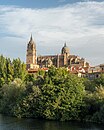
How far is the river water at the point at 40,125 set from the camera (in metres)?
35.9

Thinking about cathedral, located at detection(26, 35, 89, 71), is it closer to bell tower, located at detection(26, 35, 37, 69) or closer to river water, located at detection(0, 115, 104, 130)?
bell tower, located at detection(26, 35, 37, 69)

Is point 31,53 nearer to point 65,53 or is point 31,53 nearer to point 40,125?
point 65,53

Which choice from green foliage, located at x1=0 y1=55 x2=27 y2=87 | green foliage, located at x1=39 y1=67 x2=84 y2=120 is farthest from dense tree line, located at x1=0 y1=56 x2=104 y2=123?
green foliage, located at x1=0 y1=55 x2=27 y2=87

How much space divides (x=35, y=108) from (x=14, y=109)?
3.61m

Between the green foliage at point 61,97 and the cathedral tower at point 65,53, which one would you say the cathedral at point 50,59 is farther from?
the green foliage at point 61,97

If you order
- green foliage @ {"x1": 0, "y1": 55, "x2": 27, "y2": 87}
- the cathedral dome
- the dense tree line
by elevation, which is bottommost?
the dense tree line

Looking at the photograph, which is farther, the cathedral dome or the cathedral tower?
the cathedral dome

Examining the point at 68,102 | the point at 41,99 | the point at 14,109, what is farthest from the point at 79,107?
the point at 14,109

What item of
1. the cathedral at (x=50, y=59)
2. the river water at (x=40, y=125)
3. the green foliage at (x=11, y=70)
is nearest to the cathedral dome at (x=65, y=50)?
the cathedral at (x=50, y=59)

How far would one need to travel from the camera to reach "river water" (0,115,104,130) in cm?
3588

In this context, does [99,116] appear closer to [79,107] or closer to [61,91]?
[79,107]

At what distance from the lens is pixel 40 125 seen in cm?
3781

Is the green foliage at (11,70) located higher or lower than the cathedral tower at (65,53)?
lower

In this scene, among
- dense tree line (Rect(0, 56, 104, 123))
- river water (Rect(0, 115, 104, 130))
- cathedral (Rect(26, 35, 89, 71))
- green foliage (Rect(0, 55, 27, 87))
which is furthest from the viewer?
cathedral (Rect(26, 35, 89, 71))
